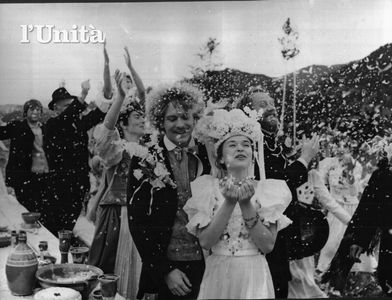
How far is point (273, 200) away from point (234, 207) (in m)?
0.29

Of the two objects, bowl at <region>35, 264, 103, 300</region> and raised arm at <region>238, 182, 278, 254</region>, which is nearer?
bowl at <region>35, 264, 103, 300</region>

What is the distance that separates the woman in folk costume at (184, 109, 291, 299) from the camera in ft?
11.3

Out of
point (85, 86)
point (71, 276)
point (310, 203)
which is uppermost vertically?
point (85, 86)

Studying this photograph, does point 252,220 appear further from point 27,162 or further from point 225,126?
point 27,162

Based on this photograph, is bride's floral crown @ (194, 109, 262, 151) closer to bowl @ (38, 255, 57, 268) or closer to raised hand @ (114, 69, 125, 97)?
raised hand @ (114, 69, 125, 97)

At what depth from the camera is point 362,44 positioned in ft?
11.6

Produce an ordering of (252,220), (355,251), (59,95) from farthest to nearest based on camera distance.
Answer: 1. (355,251)
2. (59,95)
3. (252,220)

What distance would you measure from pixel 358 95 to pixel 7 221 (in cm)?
277

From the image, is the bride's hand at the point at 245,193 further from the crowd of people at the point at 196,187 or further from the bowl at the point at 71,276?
the bowl at the point at 71,276

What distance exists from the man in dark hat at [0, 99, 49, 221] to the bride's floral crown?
46.3 inches

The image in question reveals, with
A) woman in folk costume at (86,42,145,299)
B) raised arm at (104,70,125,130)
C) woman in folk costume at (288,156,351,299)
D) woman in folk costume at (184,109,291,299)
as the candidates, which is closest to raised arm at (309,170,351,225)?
woman in folk costume at (288,156,351,299)

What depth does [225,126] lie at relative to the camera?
349 centimetres

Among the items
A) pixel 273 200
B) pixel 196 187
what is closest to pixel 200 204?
pixel 196 187

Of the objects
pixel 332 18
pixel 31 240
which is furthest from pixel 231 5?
pixel 31 240
